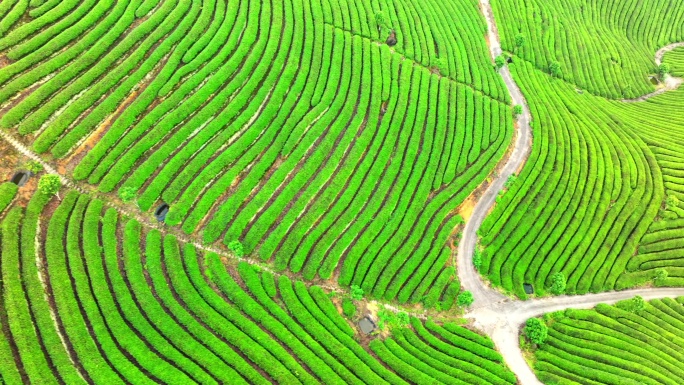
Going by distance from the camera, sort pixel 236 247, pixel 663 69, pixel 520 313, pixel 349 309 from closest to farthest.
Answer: pixel 236 247 < pixel 349 309 < pixel 520 313 < pixel 663 69

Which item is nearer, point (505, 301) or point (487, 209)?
point (505, 301)

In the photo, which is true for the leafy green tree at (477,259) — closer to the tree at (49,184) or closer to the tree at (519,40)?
the tree at (49,184)

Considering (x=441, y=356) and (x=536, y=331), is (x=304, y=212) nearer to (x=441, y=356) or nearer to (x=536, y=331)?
(x=441, y=356)

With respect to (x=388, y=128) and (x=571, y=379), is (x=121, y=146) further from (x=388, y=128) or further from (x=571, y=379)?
(x=571, y=379)

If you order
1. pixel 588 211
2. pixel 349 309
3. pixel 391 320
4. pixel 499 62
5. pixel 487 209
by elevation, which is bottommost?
pixel 391 320

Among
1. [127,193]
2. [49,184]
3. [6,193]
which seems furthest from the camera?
[127,193]

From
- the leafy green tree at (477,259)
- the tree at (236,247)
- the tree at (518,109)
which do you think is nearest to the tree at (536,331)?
the leafy green tree at (477,259)

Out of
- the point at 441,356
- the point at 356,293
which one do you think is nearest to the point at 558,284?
the point at 441,356
